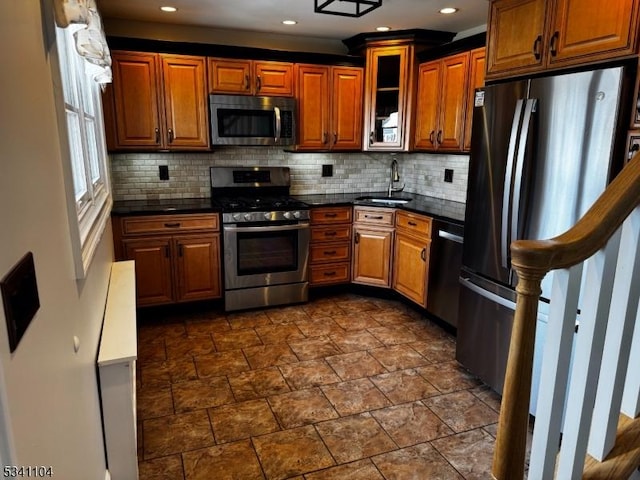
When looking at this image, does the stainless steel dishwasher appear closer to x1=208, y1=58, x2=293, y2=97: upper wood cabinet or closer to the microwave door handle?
the microwave door handle

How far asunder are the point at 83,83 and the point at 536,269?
252 cm

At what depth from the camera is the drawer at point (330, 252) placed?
419cm

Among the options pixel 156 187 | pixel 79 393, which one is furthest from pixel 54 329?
pixel 156 187

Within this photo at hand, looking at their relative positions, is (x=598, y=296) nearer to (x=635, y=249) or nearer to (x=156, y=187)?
(x=635, y=249)

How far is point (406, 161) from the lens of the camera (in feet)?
15.7

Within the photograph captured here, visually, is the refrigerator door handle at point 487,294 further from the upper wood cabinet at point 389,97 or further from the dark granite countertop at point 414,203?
the upper wood cabinet at point 389,97

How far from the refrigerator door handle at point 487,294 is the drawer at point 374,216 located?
131 cm

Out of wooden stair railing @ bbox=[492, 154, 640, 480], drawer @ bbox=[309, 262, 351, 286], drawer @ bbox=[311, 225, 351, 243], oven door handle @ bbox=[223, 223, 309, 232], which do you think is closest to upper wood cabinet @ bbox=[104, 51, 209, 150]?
oven door handle @ bbox=[223, 223, 309, 232]

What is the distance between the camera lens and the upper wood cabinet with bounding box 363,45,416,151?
411 cm

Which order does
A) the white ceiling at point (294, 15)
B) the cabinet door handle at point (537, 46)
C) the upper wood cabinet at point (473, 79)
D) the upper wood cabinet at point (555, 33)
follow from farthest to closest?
the upper wood cabinet at point (473, 79) → the white ceiling at point (294, 15) → the cabinet door handle at point (537, 46) → the upper wood cabinet at point (555, 33)

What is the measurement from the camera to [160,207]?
144 inches

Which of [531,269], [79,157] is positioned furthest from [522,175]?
[79,157]

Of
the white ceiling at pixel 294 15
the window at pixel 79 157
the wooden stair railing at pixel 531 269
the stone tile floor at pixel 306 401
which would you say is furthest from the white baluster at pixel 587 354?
the white ceiling at pixel 294 15

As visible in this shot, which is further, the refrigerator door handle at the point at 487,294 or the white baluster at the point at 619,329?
the refrigerator door handle at the point at 487,294
